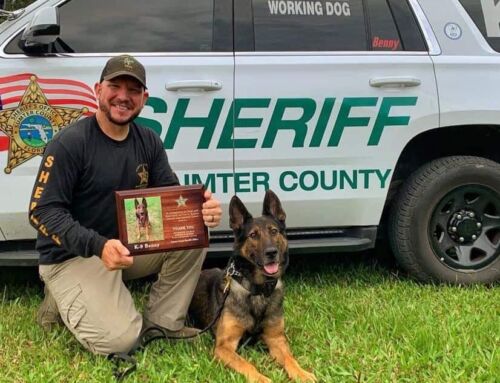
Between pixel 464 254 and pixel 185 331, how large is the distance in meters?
1.93

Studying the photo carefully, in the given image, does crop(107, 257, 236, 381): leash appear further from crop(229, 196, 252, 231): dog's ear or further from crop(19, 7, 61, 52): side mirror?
crop(19, 7, 61, 52): side mirror

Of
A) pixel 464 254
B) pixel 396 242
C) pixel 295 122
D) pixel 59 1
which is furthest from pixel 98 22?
pixel 464 254

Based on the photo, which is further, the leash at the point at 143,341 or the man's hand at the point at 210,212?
the man's hand at the point at 210,212

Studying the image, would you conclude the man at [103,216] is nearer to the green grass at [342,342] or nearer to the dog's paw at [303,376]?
the green grass at [342,342]

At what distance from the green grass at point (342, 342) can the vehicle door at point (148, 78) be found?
2.51ft

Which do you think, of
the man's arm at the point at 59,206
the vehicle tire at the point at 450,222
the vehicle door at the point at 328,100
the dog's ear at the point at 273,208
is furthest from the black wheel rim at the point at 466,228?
the man's arm at the point at 59,206

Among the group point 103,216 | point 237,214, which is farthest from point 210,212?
point 103,216

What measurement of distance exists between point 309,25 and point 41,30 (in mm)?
1575

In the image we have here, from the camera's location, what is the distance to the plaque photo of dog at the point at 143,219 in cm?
291

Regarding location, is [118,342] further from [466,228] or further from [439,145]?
[439,145]

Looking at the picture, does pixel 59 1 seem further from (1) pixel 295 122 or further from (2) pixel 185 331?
(2) pixel 185 331

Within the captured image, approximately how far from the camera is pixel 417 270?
407cm

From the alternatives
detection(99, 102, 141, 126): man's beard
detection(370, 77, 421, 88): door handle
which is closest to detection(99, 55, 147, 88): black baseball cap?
detection(99, 102, 141, 126): man's beard

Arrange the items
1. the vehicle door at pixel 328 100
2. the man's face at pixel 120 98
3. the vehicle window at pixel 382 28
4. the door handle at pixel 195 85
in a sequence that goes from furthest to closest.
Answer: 1. the vehicle window at pixel 382 28
2. the vehicle door at pixel 328 100
3. the door handle at pixel 195 85
4. the man's face at pixel 120 98
